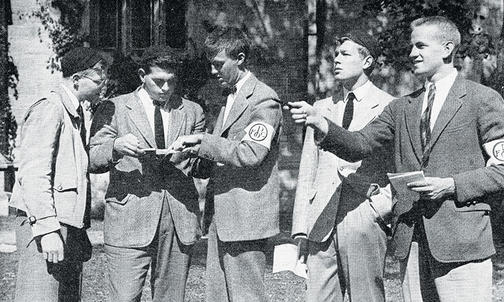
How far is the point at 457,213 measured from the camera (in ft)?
11.8

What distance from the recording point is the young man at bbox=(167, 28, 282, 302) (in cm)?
410

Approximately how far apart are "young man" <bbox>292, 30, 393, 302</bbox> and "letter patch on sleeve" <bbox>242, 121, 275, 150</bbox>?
1.01ft

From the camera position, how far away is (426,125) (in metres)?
3.72

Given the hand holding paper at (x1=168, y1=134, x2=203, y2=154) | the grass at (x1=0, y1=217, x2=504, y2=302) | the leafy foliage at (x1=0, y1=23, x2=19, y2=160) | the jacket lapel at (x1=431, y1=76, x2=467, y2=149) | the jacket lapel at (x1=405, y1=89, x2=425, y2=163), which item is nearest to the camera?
the jacket lapel at (x1=431, y1=76, x2=467, y2=149)

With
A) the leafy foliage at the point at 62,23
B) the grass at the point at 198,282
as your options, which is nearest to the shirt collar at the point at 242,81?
the grass at the point at 198,282

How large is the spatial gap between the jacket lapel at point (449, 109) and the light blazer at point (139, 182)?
1.55m

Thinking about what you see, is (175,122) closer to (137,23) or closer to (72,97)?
(72,97)

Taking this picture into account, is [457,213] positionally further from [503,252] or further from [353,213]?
[503,252]

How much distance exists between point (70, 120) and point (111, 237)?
2.55ft

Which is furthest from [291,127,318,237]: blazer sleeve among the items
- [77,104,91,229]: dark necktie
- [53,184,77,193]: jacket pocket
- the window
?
the window

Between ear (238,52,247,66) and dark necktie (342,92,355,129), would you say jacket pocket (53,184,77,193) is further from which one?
dark necktie (342,92,355,129)

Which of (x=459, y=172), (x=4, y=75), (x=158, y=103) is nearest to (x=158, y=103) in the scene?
(x=158, y=103)

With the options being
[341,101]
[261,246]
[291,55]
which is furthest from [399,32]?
[261,246]

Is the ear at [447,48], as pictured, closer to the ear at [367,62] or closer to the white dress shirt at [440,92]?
the white dress shirt at [440,92]
